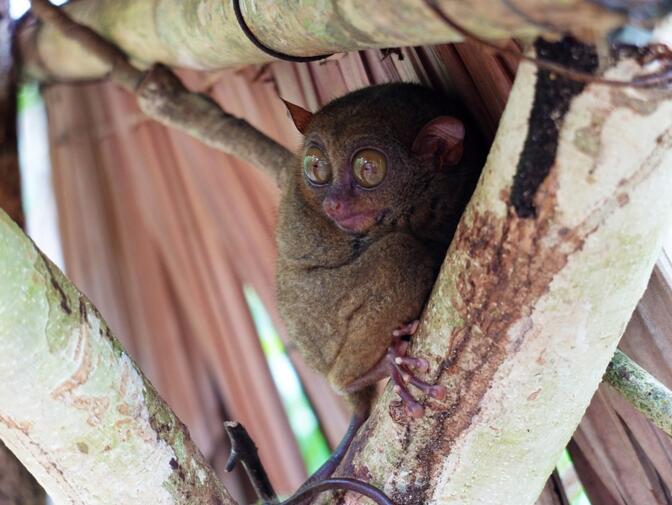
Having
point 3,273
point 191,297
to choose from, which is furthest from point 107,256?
point 3,273

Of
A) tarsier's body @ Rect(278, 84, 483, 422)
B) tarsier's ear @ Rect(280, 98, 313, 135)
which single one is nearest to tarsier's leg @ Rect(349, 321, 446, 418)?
tarsier's body @ Rect(278, 84, 483, 422)

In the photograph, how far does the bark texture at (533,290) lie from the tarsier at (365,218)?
0.41 meters

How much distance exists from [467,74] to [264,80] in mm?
A: 1424

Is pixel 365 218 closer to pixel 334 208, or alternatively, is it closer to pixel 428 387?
pixel 334 208

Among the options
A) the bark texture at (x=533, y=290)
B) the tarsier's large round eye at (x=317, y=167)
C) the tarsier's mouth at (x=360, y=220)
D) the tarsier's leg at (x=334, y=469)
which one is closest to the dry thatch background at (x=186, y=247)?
the tarsier's large round eye at (x=317, y=167)

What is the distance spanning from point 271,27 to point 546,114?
2.89 ft

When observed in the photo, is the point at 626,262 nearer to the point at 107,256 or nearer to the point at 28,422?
the point at 28,422

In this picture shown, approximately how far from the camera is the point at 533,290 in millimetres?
1653

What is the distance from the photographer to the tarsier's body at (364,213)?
8.06ft

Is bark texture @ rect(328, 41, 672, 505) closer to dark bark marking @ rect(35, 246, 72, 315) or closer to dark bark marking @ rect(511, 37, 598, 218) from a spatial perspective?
dark bark marking @ rect(511, 37, 598, 218)

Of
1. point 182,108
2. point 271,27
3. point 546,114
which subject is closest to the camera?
point 546,114

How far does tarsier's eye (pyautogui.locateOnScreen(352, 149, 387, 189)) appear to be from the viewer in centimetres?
265

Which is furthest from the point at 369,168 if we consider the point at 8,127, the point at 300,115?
the point at 8,127

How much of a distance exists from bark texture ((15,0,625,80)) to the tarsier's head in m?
0.36
